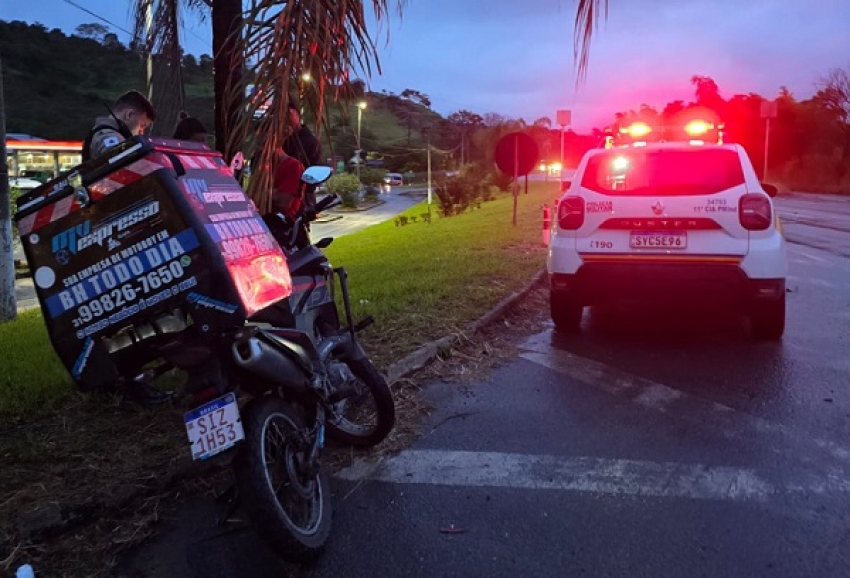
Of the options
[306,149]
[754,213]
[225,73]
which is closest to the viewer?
[225,73]

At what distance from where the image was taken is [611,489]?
351cm

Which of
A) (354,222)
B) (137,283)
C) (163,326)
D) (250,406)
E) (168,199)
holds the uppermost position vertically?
(168,199)

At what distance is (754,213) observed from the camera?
582 centimetres

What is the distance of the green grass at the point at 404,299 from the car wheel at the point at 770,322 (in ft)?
7.98

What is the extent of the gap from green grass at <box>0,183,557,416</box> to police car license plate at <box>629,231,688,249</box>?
1.63 metres

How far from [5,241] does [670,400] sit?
7300 millimetres

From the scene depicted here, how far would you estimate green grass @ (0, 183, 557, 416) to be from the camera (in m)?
4.75

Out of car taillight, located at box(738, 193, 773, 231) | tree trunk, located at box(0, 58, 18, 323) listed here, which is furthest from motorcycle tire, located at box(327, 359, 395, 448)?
tree trunk, located at box(0, 58, 18, 323)

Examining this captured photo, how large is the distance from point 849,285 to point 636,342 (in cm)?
443

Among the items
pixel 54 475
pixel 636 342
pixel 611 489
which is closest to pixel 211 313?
pixel 54 475

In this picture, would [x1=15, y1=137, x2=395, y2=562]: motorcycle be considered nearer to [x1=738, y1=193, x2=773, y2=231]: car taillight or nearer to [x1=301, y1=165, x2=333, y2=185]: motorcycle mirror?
[x1=301, y1=165, x2=333, y2=185]: motorcycle mirror

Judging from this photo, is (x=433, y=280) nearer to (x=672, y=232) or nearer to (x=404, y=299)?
(x=404, y=299)

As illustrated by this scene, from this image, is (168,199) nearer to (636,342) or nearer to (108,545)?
(108,545)

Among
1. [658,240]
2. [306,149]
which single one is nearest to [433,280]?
[658,240]
